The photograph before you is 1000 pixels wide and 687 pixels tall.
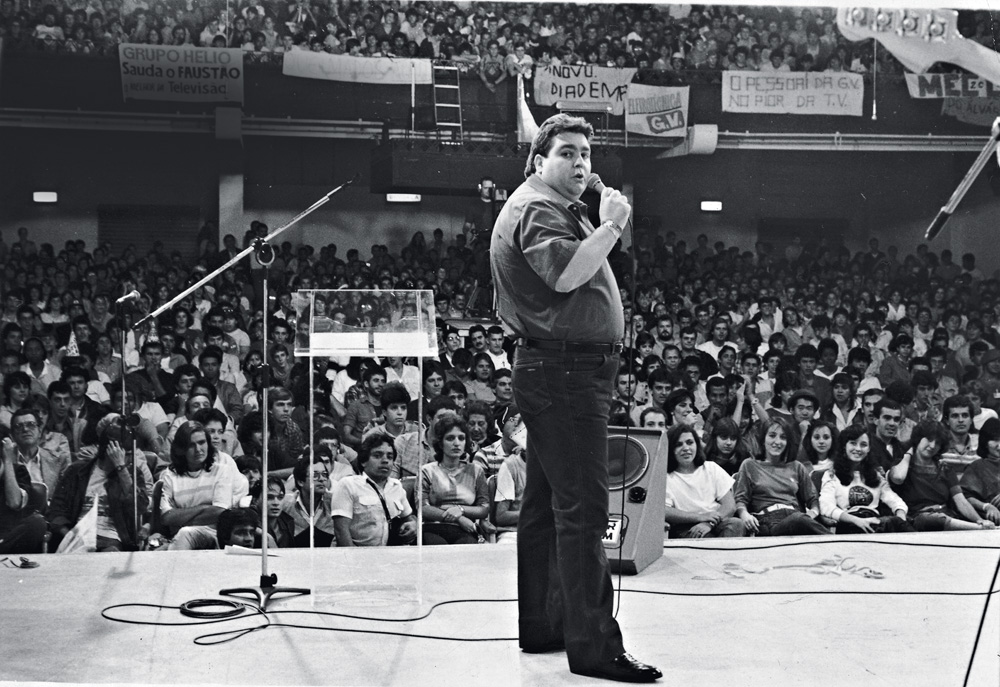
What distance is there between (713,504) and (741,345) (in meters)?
3.08

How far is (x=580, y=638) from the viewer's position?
236 centimetres

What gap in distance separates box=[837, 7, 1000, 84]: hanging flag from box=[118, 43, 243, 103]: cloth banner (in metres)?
8.16

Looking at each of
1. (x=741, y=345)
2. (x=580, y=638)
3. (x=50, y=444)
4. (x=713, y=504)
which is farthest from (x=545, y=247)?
(x=741, y=345)

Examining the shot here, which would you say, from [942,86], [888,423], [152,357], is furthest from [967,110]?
[152,357]

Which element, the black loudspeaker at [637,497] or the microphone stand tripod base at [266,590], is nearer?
the microphone stand tripod base at [266,590]

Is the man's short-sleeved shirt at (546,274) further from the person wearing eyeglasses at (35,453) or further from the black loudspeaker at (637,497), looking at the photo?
the person wearing eyeglasses at (35,453)

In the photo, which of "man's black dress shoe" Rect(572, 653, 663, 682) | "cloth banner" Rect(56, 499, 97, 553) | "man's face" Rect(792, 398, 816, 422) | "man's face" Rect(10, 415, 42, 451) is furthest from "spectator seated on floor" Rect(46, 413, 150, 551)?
"man's face" Rect(792, 398, 816, 422)

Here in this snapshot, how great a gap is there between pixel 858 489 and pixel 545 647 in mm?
2611

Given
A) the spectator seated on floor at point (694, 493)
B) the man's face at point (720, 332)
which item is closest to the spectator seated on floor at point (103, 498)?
the spectator seated on floor at point (694, 493)

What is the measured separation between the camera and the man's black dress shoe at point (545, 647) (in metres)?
2.58

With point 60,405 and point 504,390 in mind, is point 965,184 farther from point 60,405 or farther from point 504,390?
point 60,405

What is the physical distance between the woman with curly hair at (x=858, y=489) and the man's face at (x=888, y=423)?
1.64 feet

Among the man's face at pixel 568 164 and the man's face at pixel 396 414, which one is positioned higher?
the man's face at pixel 568 164

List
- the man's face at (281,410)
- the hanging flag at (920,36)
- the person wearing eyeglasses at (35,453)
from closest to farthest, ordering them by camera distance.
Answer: the hanging flag at (920,36) → the person wearing eyeglasses at (35,453) → the man's face at (281,410)
